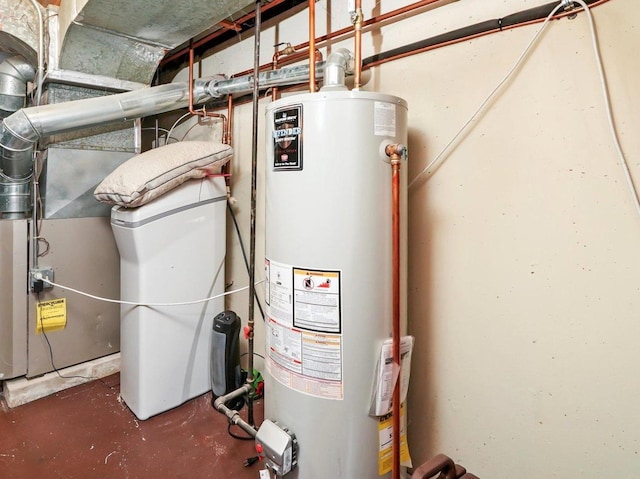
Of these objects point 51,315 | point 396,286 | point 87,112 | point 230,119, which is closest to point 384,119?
point 396,286

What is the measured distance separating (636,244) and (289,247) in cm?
98

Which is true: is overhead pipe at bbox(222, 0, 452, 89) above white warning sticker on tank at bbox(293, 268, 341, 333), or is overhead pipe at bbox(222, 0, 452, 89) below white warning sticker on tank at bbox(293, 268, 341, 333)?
above

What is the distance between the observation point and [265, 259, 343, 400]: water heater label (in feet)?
3.62

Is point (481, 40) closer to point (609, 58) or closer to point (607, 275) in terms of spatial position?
point (609, 58)

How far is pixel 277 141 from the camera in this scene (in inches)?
46.6

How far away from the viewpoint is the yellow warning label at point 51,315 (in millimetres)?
1972

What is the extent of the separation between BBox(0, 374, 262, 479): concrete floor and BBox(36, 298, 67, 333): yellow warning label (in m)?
0.39

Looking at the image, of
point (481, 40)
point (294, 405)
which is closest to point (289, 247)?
point (294, 405)

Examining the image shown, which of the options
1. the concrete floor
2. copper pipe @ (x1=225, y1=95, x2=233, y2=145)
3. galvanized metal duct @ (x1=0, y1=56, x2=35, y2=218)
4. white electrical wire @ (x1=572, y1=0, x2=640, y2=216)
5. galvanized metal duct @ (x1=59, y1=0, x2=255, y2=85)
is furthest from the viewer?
copper pipe @ (x1=225, y1=95, x2=233, y2=145)

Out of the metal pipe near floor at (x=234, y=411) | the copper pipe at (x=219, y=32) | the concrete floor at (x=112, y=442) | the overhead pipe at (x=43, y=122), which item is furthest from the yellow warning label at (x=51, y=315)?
the copper pipe at (x=219, y=32)

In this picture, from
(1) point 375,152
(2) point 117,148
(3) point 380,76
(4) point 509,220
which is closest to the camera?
(1) point 375,152

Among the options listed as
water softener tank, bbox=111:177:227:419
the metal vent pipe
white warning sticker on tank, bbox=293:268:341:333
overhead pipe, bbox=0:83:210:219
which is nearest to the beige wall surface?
white warning sticker on tank, bbox=293:268:341:333

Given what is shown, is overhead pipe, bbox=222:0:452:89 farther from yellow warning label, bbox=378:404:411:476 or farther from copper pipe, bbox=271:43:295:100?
yellow warning label, bbox=378:404:411:476

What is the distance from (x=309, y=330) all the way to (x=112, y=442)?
120cm
